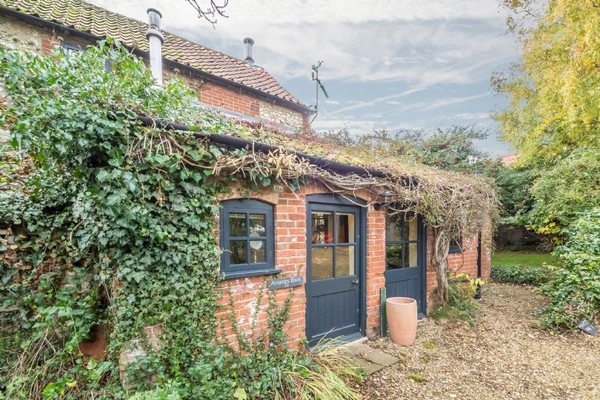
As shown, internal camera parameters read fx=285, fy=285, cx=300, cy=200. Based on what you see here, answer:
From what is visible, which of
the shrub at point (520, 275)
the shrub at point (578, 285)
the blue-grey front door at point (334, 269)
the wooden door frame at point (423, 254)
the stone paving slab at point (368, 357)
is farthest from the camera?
the shrub at point (520, 275)

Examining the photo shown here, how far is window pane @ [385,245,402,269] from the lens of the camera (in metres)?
5.34

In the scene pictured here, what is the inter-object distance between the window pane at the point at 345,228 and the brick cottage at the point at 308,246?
2 centimetres

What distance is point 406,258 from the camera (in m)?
5.66

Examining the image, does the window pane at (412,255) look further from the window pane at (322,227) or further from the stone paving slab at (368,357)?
the window pane at (322,227)

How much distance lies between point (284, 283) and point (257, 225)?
2.77 ft

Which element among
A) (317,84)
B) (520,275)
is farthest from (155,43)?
(520,275)

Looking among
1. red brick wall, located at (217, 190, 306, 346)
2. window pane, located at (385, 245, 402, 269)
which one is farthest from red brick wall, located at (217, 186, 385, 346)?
window pane, located at (385, 245, 402, 269)

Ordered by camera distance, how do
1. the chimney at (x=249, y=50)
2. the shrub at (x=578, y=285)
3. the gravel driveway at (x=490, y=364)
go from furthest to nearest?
the chimney at (x=249, y=50)
the shrub at (x=578, y=285)
the gravel driveway at (x=490, y=364)

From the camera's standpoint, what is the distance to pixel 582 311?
4953 millimetres

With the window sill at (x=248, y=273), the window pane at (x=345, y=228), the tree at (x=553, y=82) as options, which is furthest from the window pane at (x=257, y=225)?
the tree at (x=553, y=82)

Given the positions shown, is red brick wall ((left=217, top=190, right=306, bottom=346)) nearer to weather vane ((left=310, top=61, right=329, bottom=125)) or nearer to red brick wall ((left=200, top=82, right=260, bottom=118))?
red brick wall ((left=200, top=82, right=260, bottom=118))

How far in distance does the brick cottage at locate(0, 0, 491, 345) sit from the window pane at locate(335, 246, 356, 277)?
0.02 metres

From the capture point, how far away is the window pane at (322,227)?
14.1 feet

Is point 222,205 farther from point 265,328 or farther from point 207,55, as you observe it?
point 207,55
